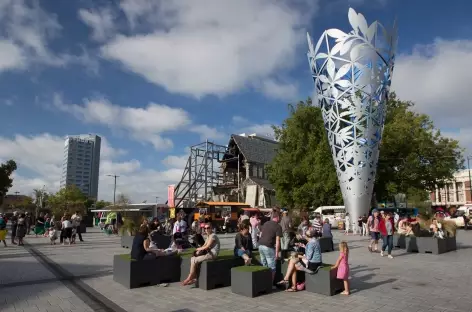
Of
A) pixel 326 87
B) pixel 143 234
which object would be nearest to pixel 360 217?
pixel 326 87

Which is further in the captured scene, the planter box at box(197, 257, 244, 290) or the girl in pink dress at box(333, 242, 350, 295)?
the planter box at box(197, 257, 244, 290)

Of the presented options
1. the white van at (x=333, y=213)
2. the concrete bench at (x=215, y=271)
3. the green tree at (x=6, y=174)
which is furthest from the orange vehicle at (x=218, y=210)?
the green tree at (x=6, y=174)

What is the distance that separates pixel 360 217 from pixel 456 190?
8358cm

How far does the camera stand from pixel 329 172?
36062 mm

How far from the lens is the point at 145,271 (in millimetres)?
8945

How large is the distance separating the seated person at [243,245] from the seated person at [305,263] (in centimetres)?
106

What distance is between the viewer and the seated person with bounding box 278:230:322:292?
27.3 feet

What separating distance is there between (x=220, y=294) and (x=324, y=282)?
2.30 metres

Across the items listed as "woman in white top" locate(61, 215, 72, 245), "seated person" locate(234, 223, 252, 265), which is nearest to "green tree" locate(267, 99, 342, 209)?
"woman in white top" locate(61, 215, 72, 245)

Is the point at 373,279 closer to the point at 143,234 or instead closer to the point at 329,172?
the point at 143,234

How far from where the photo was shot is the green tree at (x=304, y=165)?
120 feet

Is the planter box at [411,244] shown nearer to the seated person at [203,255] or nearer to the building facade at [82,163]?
the seated person at [203,255]

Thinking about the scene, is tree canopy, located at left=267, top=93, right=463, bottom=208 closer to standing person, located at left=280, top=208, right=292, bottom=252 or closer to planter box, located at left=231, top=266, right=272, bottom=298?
standing person, located at left=280, top=208, right=292, bottom=252

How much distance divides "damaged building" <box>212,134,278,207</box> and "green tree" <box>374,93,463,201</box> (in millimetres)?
17374
